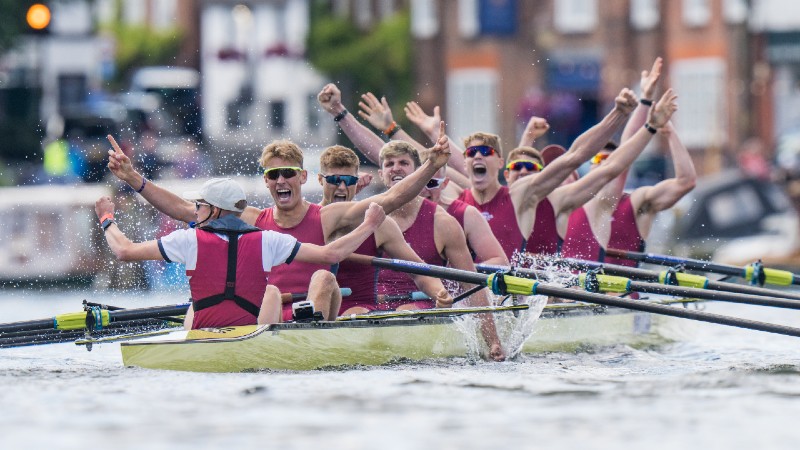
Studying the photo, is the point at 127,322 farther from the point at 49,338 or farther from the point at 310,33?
the point at 310,33

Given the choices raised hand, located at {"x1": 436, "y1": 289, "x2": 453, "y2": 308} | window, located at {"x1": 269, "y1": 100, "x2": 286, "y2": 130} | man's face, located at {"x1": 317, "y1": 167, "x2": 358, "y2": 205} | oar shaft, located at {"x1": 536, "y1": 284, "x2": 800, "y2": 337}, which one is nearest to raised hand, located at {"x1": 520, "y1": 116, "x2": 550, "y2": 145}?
raised hand, located at {"x1": 436, "y1": 289, "x2": 453, "y2": 308}

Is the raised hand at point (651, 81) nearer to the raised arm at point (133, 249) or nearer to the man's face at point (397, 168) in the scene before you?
the man's face at point (397, 168)

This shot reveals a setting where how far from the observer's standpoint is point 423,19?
45781mm

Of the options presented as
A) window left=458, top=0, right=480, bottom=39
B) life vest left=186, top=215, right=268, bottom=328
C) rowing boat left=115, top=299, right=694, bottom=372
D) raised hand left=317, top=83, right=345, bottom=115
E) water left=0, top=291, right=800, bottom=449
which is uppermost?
window left=458, top=0, right=480, bottom=39

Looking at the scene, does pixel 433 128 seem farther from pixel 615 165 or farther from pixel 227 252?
pixel 227 252

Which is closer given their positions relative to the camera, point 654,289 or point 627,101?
point 654,289

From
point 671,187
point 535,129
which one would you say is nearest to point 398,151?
point 535,129

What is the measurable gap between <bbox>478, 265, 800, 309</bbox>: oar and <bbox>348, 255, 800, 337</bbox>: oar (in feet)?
0.62

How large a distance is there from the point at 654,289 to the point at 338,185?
231 cm

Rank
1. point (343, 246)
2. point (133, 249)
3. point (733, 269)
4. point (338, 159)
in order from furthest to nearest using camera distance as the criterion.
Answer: point (733, 269) → point (338, 159) → point (343, 246) → point (133, 249)

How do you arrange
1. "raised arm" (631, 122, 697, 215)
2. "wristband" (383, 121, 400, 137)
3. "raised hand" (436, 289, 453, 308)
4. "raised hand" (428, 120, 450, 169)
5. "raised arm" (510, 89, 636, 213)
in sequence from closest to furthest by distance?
1. "raised hand" (428, 120, 450, 169)
2. "raised hand" (436, 289, 453, 308)
3. "raised arm" (510, 89, 636, 213)
4. "wristband" (383, 121, 400, 137)
5. "raised arm" (631, 122, 697, 215)

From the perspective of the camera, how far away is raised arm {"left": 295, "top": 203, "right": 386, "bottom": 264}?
37.0 feet

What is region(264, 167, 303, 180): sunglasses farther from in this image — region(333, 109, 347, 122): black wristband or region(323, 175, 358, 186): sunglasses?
region(333, 109, 347, 122): black wristband

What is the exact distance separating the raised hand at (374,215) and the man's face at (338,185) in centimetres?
104
